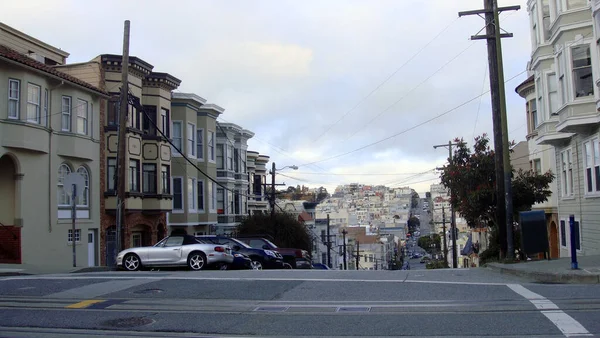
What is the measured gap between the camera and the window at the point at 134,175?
34.6 metres

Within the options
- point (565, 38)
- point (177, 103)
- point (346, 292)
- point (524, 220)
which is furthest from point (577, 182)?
point (177, 103)

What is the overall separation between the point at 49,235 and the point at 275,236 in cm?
1923

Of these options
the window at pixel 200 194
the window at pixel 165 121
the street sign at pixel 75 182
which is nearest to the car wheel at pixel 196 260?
the street sign at pixel 75 182

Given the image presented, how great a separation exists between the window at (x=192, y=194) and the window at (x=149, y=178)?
16.8 feet

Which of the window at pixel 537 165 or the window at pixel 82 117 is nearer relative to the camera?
the window at pixel 82 117

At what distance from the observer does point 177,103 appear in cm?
4081

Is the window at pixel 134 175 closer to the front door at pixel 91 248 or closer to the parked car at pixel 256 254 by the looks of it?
the front door at pixel 91 248

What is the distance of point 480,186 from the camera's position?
73.5 feet

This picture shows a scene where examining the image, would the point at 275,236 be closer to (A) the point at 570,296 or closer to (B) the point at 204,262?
(B) the point at 204,262

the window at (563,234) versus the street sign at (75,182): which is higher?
the street sign at (75,182)

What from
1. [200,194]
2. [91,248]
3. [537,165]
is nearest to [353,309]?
[91,248]

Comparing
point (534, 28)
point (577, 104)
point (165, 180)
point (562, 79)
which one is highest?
point (534, 28)

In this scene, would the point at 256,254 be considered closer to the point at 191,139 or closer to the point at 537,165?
the point at 191,139

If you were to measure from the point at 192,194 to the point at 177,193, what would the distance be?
4.55ft
